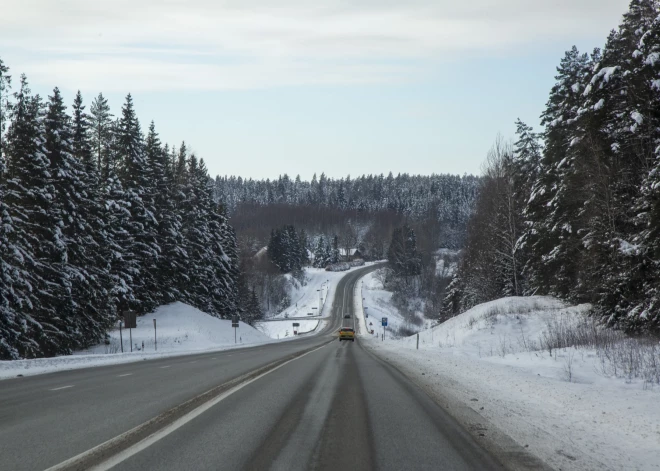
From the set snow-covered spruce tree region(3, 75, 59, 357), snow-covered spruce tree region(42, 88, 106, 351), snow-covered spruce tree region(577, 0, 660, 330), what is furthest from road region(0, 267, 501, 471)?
snow-covered spruce tree region(42, 88, 106, 351)

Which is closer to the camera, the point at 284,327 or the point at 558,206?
the point at 558,206

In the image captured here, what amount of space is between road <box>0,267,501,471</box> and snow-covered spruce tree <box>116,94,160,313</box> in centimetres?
3626

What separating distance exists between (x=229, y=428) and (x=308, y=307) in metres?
121

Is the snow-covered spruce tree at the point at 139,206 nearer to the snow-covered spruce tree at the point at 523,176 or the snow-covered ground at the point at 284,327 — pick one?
the snow-covered spruce tree at the point at 523,176

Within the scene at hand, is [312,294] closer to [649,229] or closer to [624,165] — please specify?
[624,165]

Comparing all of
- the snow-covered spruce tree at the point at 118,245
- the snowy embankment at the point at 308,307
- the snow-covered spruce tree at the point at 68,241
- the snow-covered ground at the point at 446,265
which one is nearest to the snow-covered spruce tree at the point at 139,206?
the snow-covered spruce tree at the point at 118,245

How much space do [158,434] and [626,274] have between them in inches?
823

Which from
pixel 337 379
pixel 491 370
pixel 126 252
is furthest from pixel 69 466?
pixel 126 252

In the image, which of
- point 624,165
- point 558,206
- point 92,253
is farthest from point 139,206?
point 624,165

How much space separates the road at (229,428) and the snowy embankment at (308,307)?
67077 mm

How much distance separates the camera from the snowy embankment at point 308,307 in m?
98.4

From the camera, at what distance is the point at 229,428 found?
7109mm

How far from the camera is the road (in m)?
5.54

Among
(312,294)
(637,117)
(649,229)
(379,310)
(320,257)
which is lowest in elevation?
(379,310)
